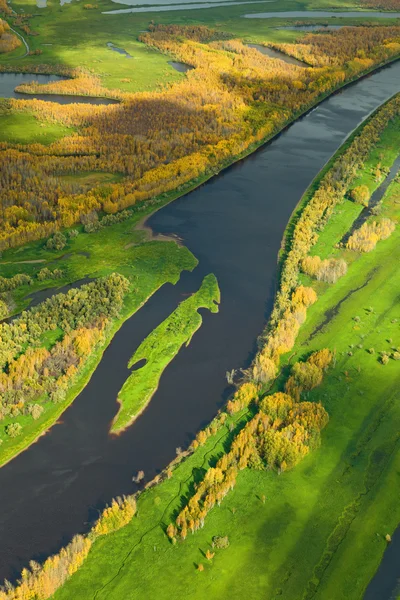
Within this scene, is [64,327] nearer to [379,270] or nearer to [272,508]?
[272,508]

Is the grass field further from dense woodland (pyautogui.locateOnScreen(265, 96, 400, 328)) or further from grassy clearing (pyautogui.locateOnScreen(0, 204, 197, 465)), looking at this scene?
grassy clearing (pyautogui.locateOnScreen(0, 204, 197, 465))

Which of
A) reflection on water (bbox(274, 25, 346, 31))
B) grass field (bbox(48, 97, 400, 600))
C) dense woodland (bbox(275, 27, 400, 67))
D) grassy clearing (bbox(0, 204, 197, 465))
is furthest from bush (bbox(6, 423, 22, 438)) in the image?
reflection on water (bbox(274, 25, 346, 31))

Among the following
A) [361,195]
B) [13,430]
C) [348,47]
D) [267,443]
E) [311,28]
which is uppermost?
[311,28]

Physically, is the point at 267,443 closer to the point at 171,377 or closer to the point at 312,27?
the point at 171,377

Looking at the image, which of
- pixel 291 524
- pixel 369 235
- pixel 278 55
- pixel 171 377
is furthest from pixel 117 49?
pixel 291 524

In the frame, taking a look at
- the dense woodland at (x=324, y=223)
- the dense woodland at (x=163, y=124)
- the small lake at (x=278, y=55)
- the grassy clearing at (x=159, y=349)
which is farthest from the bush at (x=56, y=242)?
the small lake at (x=278, y=55)

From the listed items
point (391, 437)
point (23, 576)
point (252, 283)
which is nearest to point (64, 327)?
point (252, 283)
